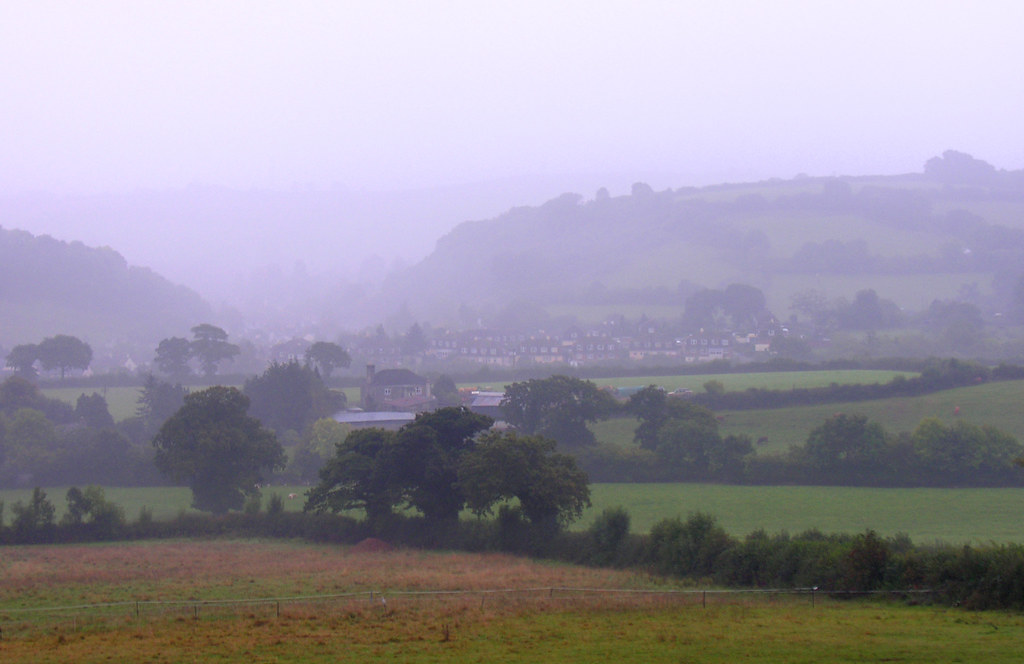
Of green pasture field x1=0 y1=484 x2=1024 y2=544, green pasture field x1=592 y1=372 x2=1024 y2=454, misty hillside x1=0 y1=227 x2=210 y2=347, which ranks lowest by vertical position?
green pasture field x1=0 y1=484 x2=1024 y2=544

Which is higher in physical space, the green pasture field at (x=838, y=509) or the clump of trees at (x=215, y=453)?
the clump of trees at (x=215, y=453)

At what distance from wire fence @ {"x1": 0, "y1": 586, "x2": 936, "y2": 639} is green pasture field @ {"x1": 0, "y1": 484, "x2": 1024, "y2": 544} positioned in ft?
27.8

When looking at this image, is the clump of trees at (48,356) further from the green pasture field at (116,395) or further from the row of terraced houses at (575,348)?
the row of terraced houses at (575,348)

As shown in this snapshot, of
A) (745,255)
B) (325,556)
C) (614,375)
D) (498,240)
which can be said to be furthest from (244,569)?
(498,240)

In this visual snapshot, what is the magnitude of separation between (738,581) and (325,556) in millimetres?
12174

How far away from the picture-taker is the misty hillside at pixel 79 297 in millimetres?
121500

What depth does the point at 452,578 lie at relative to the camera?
20797 mm

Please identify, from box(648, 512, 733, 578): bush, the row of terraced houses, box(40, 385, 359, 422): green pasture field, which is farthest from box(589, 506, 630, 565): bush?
the row of terraced houses

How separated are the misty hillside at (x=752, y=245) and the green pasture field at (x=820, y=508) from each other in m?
81.8

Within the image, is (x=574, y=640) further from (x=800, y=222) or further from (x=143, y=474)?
(x=800, y=222)

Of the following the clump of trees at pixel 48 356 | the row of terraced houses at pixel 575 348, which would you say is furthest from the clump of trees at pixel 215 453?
the row of terraced houses at pixel 575 348

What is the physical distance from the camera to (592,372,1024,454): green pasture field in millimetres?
40156

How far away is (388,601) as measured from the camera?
16766mm

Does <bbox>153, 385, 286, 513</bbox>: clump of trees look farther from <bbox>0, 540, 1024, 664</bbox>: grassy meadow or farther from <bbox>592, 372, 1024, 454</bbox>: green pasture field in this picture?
<bbox>592, 372, 1024, 454</bbox>: green pasture field
